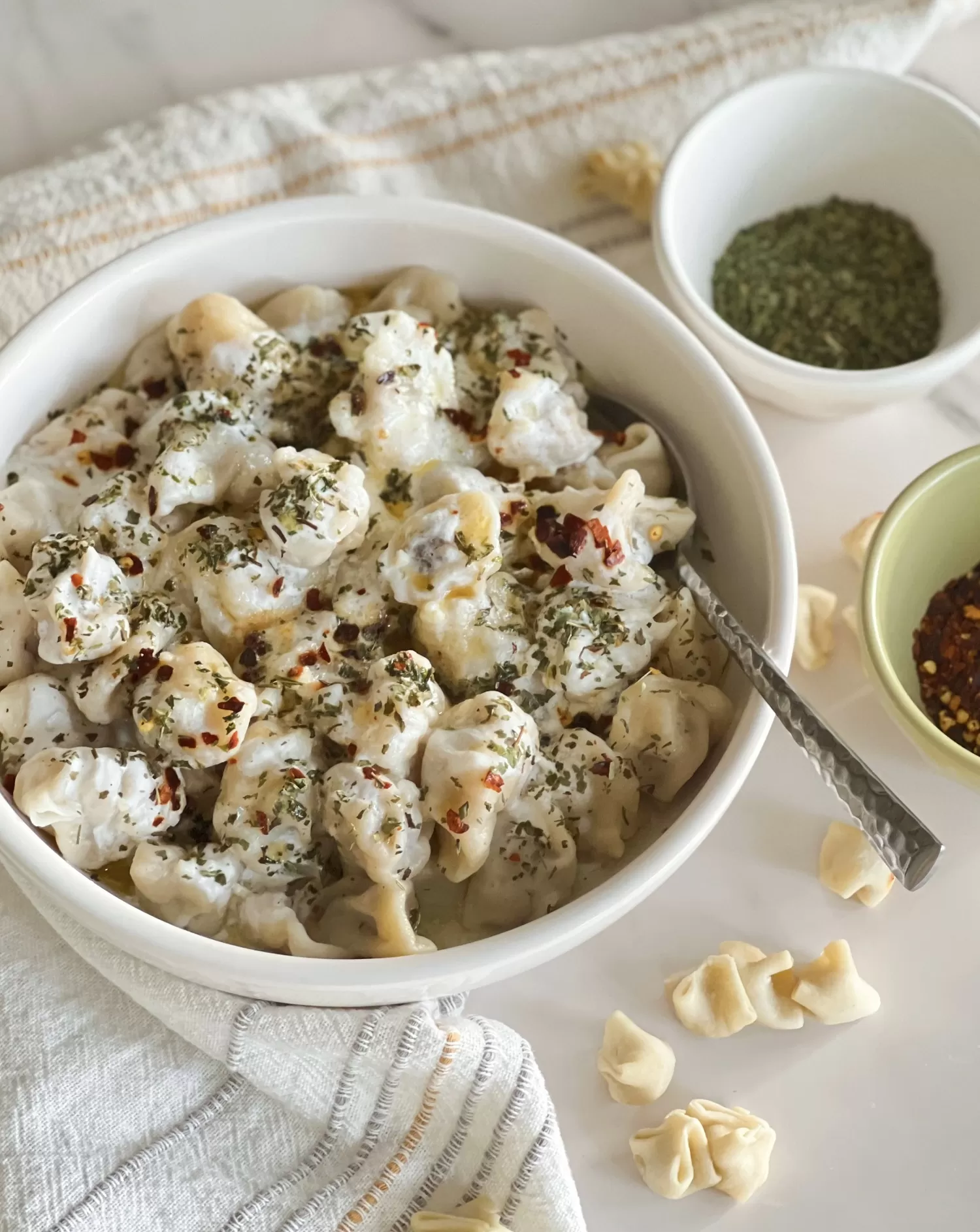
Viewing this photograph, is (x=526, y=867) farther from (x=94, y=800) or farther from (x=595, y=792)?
(x=94, y=800)

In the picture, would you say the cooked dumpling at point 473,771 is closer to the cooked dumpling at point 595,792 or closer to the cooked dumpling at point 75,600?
the cooked dumpling at point 595,792

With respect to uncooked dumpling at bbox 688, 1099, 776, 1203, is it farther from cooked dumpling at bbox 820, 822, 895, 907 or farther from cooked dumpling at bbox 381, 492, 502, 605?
cooked dumpling at bbox 381, 492, 502, 605

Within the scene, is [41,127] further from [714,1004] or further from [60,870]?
[714,1004]

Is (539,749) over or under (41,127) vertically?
under

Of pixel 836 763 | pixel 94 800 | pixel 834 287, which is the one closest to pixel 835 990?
pixel 836 763

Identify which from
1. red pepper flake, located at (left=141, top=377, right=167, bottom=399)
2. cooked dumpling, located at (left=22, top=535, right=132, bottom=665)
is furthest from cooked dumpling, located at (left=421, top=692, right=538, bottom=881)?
red pepper flake, located at (left=141, top=377, right=167, bottom=399)

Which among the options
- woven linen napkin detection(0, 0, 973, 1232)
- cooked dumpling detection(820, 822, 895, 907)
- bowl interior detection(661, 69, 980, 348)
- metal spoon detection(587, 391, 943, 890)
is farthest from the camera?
bowl interior detection(661, 69, 980, 348)

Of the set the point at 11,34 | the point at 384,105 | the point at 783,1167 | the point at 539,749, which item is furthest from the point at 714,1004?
the point at 11,34
